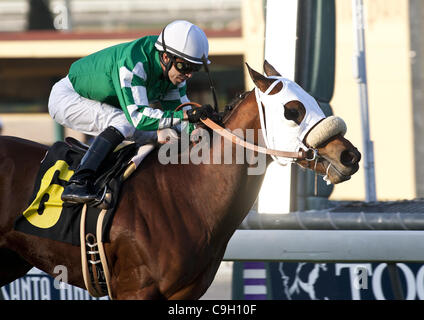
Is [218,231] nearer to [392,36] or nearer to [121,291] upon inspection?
[121,291]

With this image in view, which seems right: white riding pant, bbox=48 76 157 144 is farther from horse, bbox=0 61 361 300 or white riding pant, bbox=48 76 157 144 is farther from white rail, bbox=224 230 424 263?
white rail, bbox=224 230 424 263

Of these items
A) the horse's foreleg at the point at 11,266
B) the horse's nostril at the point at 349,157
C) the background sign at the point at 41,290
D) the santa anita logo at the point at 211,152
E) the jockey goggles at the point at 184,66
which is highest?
the jockey goggles at the point at 184,66

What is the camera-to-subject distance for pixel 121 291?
319 cm

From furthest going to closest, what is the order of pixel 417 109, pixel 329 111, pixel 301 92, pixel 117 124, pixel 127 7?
pixel 127 7 → pixel 417 109 → pixel 329 111 → pixel 117 124 → pixel 301 92

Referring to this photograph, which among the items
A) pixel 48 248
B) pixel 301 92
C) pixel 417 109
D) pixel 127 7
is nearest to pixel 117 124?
pixel 48 248

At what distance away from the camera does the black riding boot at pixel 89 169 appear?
3168 millimetres

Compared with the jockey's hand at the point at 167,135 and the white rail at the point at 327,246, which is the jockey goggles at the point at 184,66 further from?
the white rail at the point at 327,246

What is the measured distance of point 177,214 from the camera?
3.19 m

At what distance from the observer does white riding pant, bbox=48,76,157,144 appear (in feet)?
11.5

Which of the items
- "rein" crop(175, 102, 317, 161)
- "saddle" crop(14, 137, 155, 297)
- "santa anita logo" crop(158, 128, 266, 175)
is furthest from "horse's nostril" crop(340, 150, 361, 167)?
"saddle" crop(14, 137, 155, 297)

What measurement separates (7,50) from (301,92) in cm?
1132

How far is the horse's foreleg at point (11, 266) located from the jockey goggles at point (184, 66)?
4.26ft

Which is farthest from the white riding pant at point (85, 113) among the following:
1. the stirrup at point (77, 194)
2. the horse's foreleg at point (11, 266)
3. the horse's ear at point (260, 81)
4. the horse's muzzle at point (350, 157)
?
the horse's muzzle at point (350, 157)

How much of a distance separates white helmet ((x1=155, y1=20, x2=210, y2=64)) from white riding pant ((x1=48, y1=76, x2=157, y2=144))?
0.43 meters
